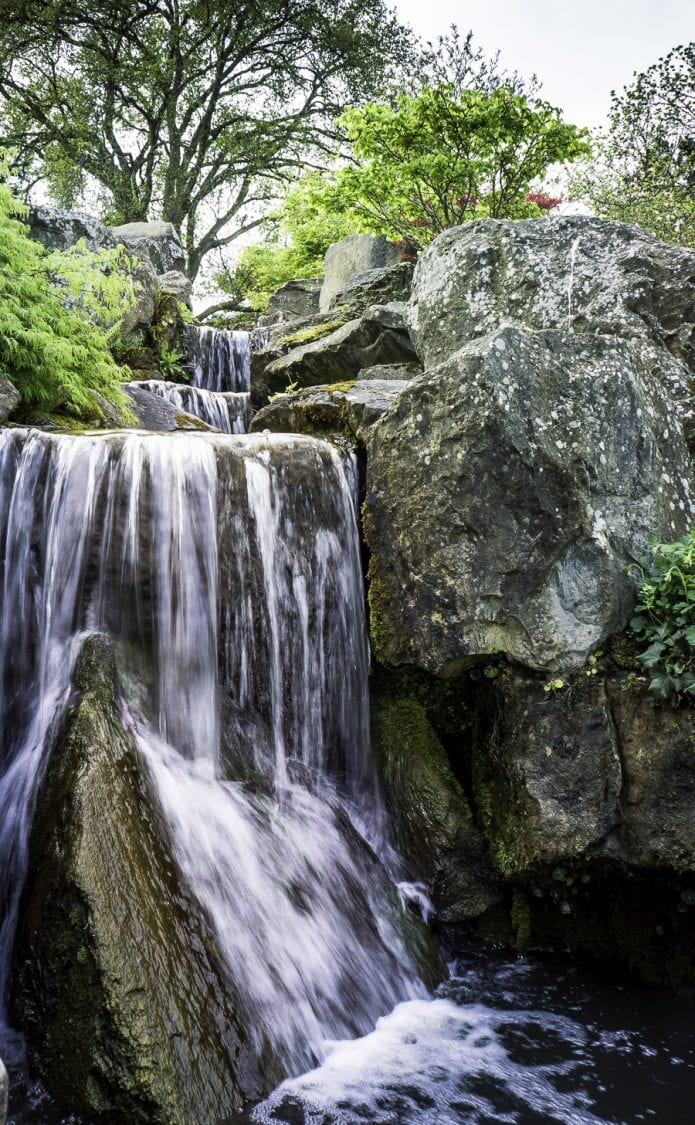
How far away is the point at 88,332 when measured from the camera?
6215mm

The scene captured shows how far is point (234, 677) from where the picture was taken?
4551 millimetres

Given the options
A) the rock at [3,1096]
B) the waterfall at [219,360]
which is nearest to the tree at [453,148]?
the waterfall at [219,360]

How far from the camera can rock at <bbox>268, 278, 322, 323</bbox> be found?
1502cm

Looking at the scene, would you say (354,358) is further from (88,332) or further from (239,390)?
(239,390)

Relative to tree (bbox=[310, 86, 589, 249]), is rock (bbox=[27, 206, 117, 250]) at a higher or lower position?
higher

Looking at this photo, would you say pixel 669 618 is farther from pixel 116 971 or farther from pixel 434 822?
pixel 116 971

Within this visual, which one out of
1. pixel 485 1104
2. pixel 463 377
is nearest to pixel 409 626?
pixel 463 377

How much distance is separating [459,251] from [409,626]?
10.8 feet

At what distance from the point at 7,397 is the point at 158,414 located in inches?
108

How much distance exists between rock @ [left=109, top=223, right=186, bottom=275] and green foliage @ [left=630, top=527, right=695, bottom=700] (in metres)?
11.7

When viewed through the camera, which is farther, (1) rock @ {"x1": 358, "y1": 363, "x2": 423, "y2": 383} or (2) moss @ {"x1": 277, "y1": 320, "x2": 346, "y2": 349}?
(2) moss @ {"x1": 277, "y1": 320, "x2": 346, "y2": 349}

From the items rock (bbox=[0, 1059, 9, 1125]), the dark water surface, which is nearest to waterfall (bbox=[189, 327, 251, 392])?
the dark water surface

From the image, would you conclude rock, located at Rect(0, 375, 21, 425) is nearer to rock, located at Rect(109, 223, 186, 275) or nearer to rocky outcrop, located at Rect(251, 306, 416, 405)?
rocky outcrop, located at Rect(251, 306, 416, 405)

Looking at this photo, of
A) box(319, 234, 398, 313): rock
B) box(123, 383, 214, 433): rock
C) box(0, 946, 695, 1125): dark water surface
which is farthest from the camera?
box(319, 234, 398, 313): rock
